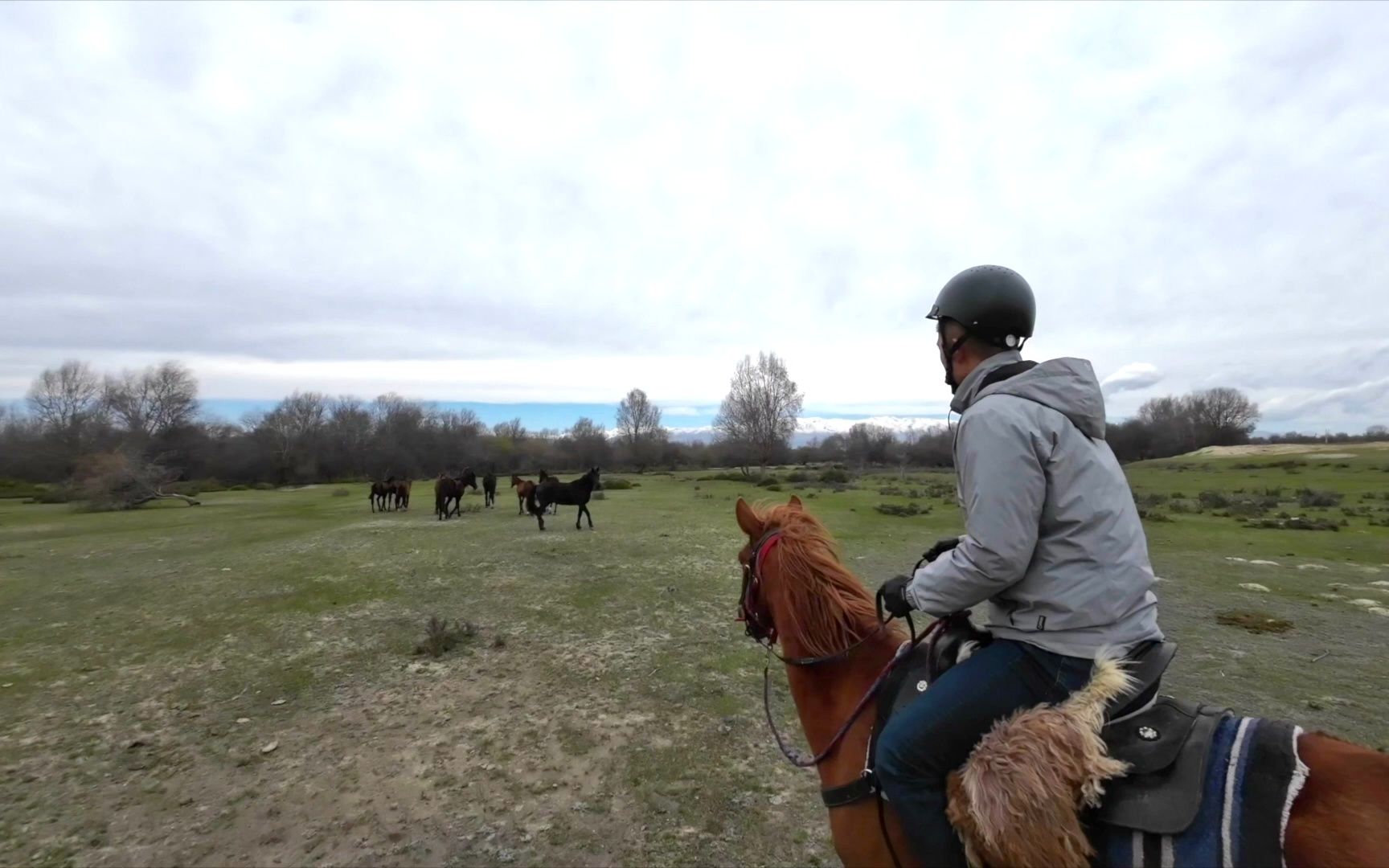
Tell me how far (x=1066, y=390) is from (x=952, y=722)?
4.37 feet

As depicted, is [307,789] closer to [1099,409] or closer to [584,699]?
[584,699]

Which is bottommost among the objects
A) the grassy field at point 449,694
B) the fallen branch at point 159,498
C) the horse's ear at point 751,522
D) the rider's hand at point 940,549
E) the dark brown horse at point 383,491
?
the grassy field at point 449,694

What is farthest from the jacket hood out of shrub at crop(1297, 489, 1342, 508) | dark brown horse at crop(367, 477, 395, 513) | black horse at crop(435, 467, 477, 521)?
shrub at crop(1297, 489, 1342, 508)

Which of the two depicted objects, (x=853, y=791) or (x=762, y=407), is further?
(x=762, y=407)

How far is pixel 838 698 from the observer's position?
115 inches

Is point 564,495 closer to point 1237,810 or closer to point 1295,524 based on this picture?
point 1237,810

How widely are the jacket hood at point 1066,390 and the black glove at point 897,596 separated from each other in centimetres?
88

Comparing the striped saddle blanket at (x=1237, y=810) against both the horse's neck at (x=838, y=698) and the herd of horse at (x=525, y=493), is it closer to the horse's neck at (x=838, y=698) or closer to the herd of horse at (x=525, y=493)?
the horse's neck at (x=838, y=698)

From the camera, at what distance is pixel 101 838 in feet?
13.3

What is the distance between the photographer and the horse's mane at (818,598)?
2.93 m

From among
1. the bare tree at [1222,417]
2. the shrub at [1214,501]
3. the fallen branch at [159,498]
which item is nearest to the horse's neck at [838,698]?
the shrub at [1214,501]

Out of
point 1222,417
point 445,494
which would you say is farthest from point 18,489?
point 1222,417

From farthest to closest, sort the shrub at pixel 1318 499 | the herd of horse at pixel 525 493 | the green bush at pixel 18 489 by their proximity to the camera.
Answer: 1. the green bush at pixel 18 489
2. the shrub at pixel 1318 499
3. the herd of horse at pixel 525 493

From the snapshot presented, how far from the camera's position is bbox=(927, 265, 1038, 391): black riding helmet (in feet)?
8.29
